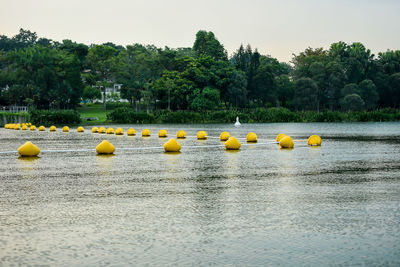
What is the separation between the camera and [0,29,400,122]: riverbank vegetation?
297ft

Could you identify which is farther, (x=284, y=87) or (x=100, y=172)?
(x=284, y=87)

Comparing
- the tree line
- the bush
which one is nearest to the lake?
the bush

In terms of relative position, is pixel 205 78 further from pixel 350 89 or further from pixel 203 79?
pixel 350 89

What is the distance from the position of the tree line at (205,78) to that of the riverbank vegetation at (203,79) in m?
0.17

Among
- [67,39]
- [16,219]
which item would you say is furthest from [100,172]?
[67,39]

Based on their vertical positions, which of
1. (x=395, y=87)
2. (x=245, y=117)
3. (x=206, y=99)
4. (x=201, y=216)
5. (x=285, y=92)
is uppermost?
(x=395, y=87)

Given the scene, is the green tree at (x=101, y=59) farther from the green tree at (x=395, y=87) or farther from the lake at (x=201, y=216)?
the lake at (x=201, y=216)

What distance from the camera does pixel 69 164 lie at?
16547 mm

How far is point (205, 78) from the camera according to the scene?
8744 centimetres

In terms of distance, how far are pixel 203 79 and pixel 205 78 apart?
39 cm

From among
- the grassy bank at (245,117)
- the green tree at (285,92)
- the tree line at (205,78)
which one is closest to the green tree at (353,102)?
the tree line at (205,78)

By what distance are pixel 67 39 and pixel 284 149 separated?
11017 cm

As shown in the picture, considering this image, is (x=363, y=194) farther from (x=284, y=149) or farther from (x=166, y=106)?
(x=166, y=106)

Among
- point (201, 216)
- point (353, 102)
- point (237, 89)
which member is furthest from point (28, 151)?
point (353, 102)
